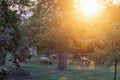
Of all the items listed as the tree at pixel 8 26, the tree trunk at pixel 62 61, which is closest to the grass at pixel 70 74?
the tree trunk at pixel 62 61

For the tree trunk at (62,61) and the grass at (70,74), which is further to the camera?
the tree trunk at (62,61)

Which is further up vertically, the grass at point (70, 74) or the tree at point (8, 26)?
the tree at point (8, 26)

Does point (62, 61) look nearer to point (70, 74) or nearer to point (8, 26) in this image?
point (70, 74)

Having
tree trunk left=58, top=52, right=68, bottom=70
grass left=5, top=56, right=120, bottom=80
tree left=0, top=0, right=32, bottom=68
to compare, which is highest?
tree left=0, top=0, right=32, bottom=68

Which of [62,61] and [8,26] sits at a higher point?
[8,26]

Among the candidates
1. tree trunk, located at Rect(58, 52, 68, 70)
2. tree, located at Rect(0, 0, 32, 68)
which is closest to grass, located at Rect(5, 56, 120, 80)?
tree trunk, located at Rect(58, 52, 68, 70)

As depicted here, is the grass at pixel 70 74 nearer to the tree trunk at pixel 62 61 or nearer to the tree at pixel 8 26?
the tree trunk at pixel 62 61

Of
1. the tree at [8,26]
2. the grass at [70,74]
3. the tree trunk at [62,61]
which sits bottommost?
the grass at [70,74]

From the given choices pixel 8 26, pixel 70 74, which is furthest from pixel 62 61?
pixel 8 26

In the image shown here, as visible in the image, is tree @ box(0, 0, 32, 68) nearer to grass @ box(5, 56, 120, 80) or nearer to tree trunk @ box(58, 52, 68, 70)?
grass @ box(5, 56, 120, 80)

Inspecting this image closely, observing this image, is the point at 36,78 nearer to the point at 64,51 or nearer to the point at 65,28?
the point at 65,28

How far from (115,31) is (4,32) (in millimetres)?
8700

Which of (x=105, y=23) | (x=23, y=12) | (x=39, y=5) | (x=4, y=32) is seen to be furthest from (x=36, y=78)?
(x=4, y=32)

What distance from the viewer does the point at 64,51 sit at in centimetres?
Result: 2811
